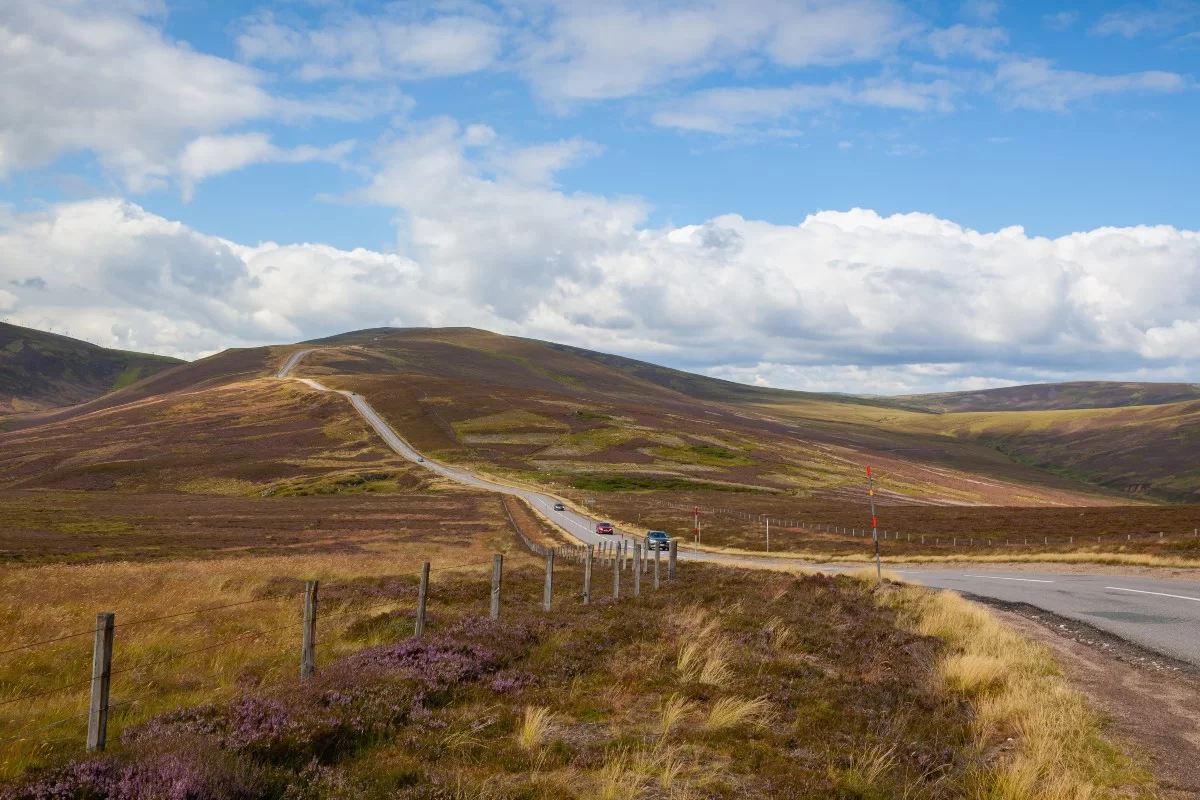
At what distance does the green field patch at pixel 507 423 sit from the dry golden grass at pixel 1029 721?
138 metres

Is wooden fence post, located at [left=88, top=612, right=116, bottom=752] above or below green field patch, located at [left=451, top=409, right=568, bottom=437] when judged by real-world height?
below

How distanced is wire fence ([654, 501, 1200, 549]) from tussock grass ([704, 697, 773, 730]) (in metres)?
42.7

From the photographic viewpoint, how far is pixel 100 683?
25.7 ft

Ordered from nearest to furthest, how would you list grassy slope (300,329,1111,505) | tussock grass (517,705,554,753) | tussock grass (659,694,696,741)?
tussock grass (517,705,554,753) → tussock grass (659,694,696,741) → grassy slope (300,329,1111,505)

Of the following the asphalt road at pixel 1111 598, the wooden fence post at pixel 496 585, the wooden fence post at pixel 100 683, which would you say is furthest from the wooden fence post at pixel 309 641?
Result: the asphalt road at pixel 1111 598

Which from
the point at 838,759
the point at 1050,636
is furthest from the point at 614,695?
the point at 1050,636

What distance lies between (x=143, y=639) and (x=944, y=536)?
60126 millimetres

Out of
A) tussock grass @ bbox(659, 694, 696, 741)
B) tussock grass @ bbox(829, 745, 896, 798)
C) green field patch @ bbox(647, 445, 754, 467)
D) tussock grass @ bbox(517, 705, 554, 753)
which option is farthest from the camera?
green field patch @ bbox(647, 445, 754, 467)

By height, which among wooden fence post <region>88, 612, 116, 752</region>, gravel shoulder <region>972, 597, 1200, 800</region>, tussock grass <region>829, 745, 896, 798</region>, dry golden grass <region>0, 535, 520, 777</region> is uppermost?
wooden fence post <region>88, 612, 116, 752</region>

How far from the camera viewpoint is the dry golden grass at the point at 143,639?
31.6 ft

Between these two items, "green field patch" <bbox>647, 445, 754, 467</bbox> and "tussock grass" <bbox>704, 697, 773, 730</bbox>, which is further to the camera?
"green field patch" <bbox>647, 445, 754, 467</bbox>

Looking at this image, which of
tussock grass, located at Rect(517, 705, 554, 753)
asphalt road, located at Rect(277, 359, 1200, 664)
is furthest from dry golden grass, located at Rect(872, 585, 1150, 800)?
tussock grass, located at Rect(517, 705, 554, 753)

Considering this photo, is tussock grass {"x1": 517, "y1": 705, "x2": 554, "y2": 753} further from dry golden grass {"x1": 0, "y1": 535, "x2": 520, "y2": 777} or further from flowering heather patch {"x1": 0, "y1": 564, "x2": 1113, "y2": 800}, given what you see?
dry golden grass {"x1": 0, "y1": 535, "x2": 520, "y2": 777}

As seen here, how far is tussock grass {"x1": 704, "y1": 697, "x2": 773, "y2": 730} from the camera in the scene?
928 cm
